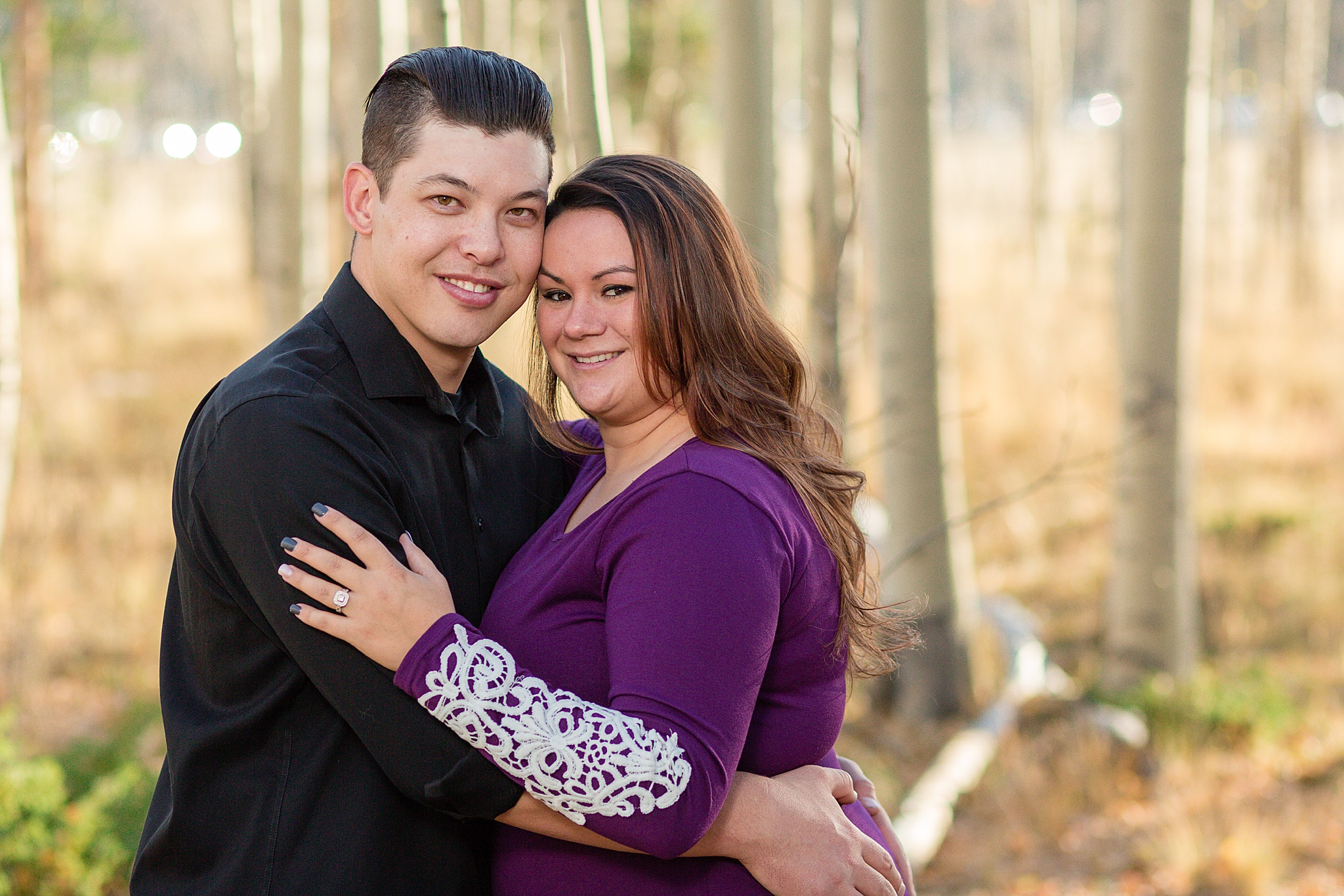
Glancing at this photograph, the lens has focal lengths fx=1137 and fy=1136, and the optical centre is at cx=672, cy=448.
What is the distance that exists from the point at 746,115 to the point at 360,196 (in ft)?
10.1

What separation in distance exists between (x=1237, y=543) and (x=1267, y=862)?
14.6 ft

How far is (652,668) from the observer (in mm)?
1760

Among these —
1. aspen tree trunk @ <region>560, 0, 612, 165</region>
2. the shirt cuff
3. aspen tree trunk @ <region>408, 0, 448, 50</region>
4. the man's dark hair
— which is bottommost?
the shirt cuff

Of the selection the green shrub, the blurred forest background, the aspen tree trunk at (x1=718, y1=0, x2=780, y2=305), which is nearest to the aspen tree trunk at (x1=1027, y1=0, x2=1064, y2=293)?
the blurred forest background

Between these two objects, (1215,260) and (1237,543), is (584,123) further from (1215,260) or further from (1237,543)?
(1215,260)

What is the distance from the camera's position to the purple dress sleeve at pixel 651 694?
1.71m

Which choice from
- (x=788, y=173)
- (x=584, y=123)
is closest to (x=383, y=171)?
(x=584, y=123)

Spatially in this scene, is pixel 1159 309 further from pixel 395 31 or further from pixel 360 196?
pixel 360 196

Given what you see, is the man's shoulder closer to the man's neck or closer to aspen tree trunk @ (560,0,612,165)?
the man's neck

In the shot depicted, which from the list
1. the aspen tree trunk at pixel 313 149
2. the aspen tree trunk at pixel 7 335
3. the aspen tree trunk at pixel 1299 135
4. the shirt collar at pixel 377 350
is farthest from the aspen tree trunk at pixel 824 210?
the aspen tree trunk at pixel 1299 135

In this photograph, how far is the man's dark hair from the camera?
2.11m

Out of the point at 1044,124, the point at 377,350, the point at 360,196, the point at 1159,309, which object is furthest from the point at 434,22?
the point at 1044,124

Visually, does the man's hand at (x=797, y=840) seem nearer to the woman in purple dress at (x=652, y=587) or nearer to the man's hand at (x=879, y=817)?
the woman in purple dress at (x=652, y=587)

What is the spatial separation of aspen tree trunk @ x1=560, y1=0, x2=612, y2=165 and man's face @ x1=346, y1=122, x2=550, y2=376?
1084 millimetres
